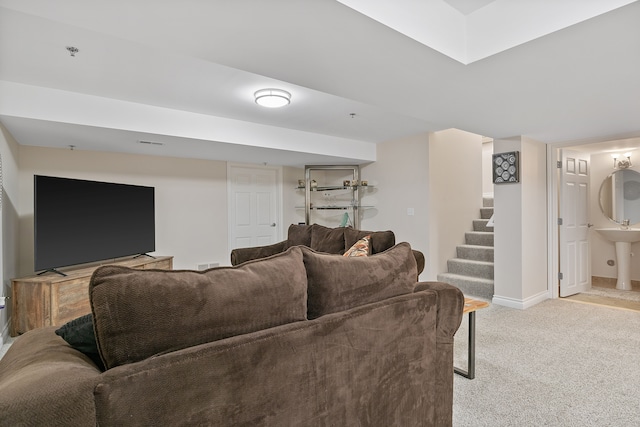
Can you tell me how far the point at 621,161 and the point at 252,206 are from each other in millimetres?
5756

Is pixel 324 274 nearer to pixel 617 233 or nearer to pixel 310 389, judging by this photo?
pixel 310 389

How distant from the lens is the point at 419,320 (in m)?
1.41

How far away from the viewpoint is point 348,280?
4.17 ft

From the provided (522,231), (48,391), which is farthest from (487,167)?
(48,391)

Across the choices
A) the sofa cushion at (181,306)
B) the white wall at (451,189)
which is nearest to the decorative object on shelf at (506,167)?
the white wall at (451,189)

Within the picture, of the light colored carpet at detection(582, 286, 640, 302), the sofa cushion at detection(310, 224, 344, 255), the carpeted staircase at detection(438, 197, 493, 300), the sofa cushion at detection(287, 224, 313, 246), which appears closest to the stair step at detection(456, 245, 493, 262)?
the carpeted staircase at detection(438, 197, 493, 300)

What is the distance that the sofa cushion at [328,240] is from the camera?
12.2ft

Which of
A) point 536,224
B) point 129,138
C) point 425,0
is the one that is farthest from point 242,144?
point 536,224

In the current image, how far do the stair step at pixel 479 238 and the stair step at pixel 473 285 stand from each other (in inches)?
29.7

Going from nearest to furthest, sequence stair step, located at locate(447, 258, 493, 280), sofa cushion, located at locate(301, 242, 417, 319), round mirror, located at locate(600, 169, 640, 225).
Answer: sofa cushion, located at locate(301, 242, 417, 319) → stair step, located at locate(447, 258, 493, 280) → round mirror, located at locate(600, 169, 640, 225)

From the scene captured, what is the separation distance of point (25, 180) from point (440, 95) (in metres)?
4.59

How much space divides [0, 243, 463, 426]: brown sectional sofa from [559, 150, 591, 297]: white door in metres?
3.81

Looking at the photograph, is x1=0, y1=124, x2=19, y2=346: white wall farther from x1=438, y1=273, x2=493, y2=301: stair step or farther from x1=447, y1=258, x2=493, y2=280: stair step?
x1=447, y1=258, x2=493, y2=280: stair step

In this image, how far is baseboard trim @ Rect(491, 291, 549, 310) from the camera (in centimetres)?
384
